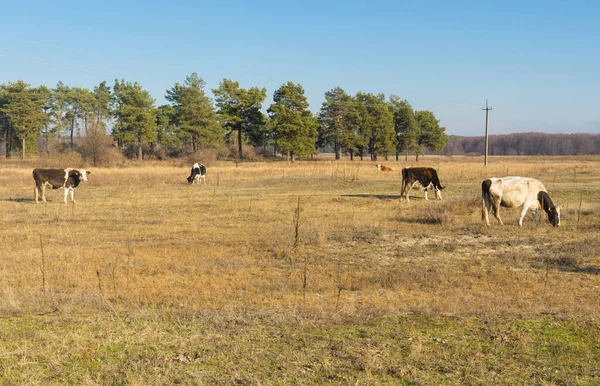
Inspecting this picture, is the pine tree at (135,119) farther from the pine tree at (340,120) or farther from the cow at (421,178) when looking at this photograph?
the cow at (421,178)

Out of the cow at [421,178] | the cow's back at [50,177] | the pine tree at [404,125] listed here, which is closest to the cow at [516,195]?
the cow at [421,178]

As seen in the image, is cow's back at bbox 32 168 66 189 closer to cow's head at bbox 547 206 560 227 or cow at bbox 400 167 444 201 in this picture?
cow at bbox 400 167 444 201

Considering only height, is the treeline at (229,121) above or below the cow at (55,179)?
above

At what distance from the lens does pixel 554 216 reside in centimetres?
1457

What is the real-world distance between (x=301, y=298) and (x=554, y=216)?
10165mm

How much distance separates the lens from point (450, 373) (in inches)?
178

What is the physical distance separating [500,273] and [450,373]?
5.67 metres

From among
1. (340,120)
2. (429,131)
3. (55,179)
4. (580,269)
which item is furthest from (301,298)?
(429,131)

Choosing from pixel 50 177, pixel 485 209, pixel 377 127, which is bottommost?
pixel 485 209

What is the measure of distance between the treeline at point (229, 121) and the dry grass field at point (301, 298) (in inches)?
1770

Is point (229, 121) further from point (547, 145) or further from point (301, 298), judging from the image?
point (547, 145)

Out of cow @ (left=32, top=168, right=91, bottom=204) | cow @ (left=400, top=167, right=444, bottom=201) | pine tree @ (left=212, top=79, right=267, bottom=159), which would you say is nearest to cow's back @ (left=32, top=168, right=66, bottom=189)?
cow @ (left=32, top=168, right=91, bottom=204)

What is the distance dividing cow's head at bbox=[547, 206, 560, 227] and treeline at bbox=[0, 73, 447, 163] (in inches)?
1948

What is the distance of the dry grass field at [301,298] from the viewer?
4.61 metres
